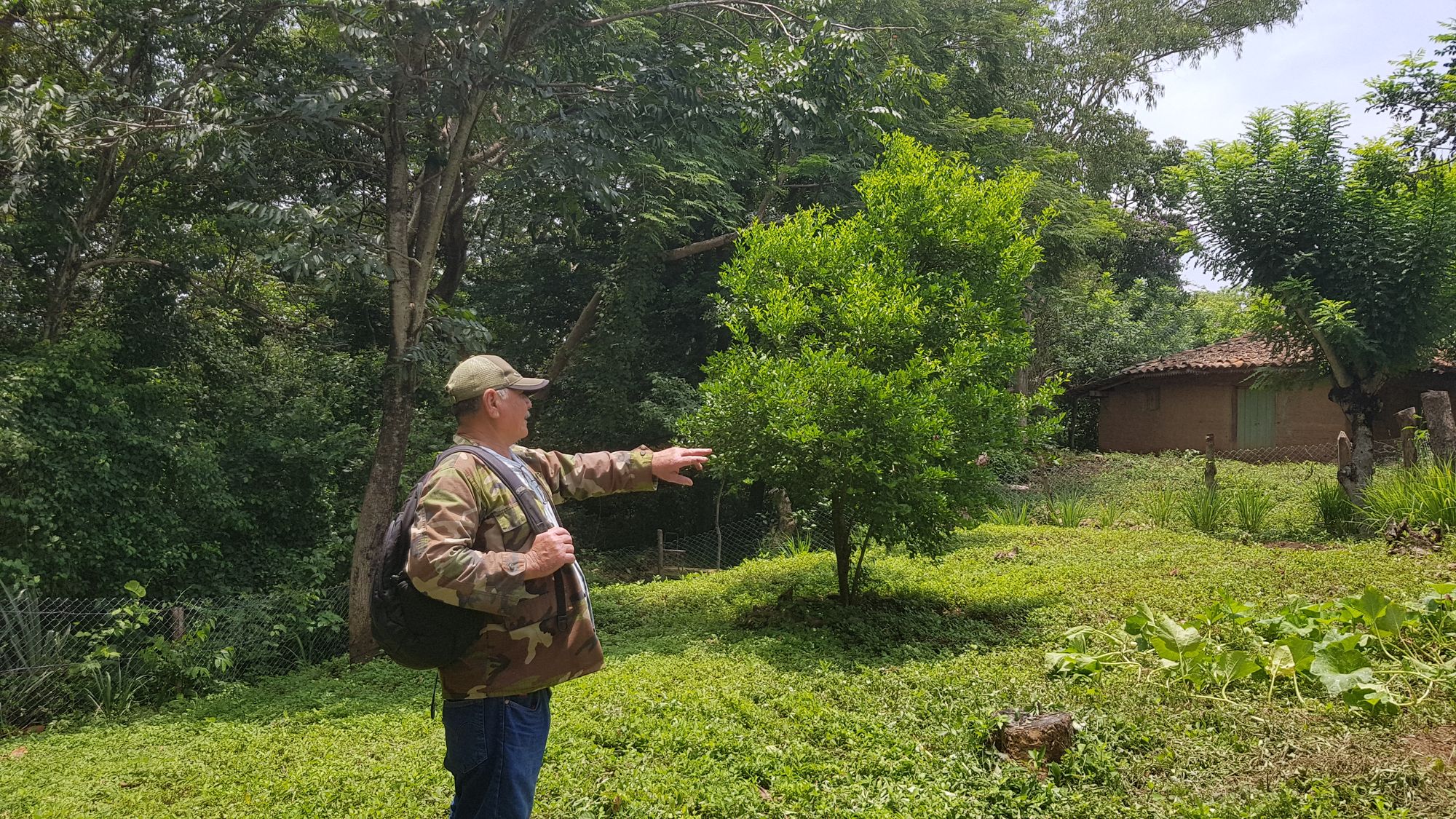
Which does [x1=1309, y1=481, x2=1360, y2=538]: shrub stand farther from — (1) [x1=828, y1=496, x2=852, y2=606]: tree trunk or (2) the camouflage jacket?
(2) the camouflage jacket

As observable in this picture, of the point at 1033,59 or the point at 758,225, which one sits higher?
the point at 1033,59

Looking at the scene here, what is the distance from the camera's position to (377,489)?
8672mm

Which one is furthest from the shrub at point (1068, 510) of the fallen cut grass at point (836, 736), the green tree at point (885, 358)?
the green tree at point (885, 358)

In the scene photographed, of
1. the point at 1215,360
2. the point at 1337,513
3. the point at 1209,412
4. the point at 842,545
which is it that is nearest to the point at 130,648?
the point at 842,545

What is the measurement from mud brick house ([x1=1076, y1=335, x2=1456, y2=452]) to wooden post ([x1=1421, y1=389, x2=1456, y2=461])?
23.7ft

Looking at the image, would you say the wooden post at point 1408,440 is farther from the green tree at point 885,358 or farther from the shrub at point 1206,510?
the green tree at point 885,358

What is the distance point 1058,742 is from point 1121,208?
25198mm

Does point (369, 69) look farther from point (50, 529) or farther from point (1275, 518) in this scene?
point (1275, 518)

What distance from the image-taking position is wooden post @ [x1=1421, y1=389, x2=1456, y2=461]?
956 centimetres

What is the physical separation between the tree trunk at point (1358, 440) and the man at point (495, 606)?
10543mm

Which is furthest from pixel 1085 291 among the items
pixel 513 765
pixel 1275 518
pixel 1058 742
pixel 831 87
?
pixel 513 765

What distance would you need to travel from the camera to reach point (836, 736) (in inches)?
177

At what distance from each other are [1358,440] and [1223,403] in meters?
9.97

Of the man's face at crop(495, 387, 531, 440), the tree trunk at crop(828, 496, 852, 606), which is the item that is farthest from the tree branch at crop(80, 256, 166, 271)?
the man's face at crop(495, 387, 531, 440)
